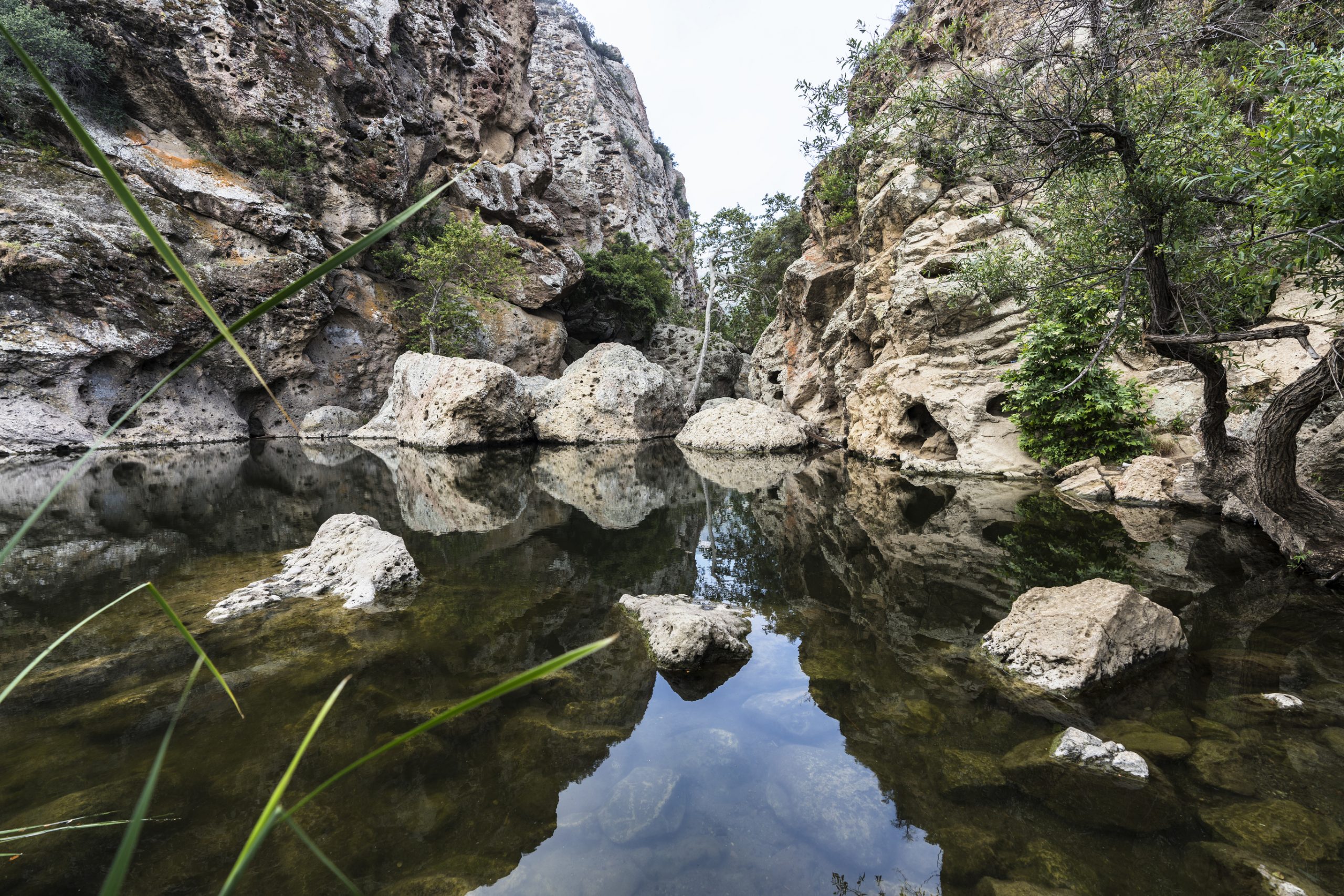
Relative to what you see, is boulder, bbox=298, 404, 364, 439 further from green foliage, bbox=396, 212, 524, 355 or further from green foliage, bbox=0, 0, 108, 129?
green foliage, bbox=0, 0, 108, 129

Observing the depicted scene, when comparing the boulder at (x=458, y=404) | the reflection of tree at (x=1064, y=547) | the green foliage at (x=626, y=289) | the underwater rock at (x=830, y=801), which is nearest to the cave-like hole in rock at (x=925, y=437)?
the reflection of tree at (x=1064, y=547)

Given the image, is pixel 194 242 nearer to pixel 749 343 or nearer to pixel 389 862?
pixel 389 862

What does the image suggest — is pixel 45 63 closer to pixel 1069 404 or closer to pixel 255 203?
pixel 255 203

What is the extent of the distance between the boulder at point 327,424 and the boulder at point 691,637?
20.7 m

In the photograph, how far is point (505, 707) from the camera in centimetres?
332

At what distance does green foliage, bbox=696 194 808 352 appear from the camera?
24266 mm

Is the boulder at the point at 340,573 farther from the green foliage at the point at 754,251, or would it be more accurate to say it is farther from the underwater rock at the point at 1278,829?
the green foliage at the point at 754,251

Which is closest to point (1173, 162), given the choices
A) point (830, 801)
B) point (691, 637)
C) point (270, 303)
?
point (691, 637)

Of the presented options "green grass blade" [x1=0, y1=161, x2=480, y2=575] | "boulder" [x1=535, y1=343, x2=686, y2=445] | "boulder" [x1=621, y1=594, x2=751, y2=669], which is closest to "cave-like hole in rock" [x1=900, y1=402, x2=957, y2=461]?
"boulder" [x1=535, y1=343, x2=686, y2=445]

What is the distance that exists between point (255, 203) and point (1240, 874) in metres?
25.9

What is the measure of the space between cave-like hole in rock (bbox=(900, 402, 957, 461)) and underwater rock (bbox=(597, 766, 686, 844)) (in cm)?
1202

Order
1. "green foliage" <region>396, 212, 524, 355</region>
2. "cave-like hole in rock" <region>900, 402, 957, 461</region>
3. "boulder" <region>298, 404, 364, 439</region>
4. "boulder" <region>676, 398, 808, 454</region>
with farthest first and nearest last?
"green foliage" <region>396, 212, 524, 355</region> < "boulder" <region>298, 404, 364, 439</region> < "boulder" <region>676, 398, 808, 454</region> < "cave-like hole in rock" <region>900, 402, 957, 461</region>

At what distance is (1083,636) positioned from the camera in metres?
3.68

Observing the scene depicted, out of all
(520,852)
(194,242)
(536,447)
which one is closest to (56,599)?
(520,852)
